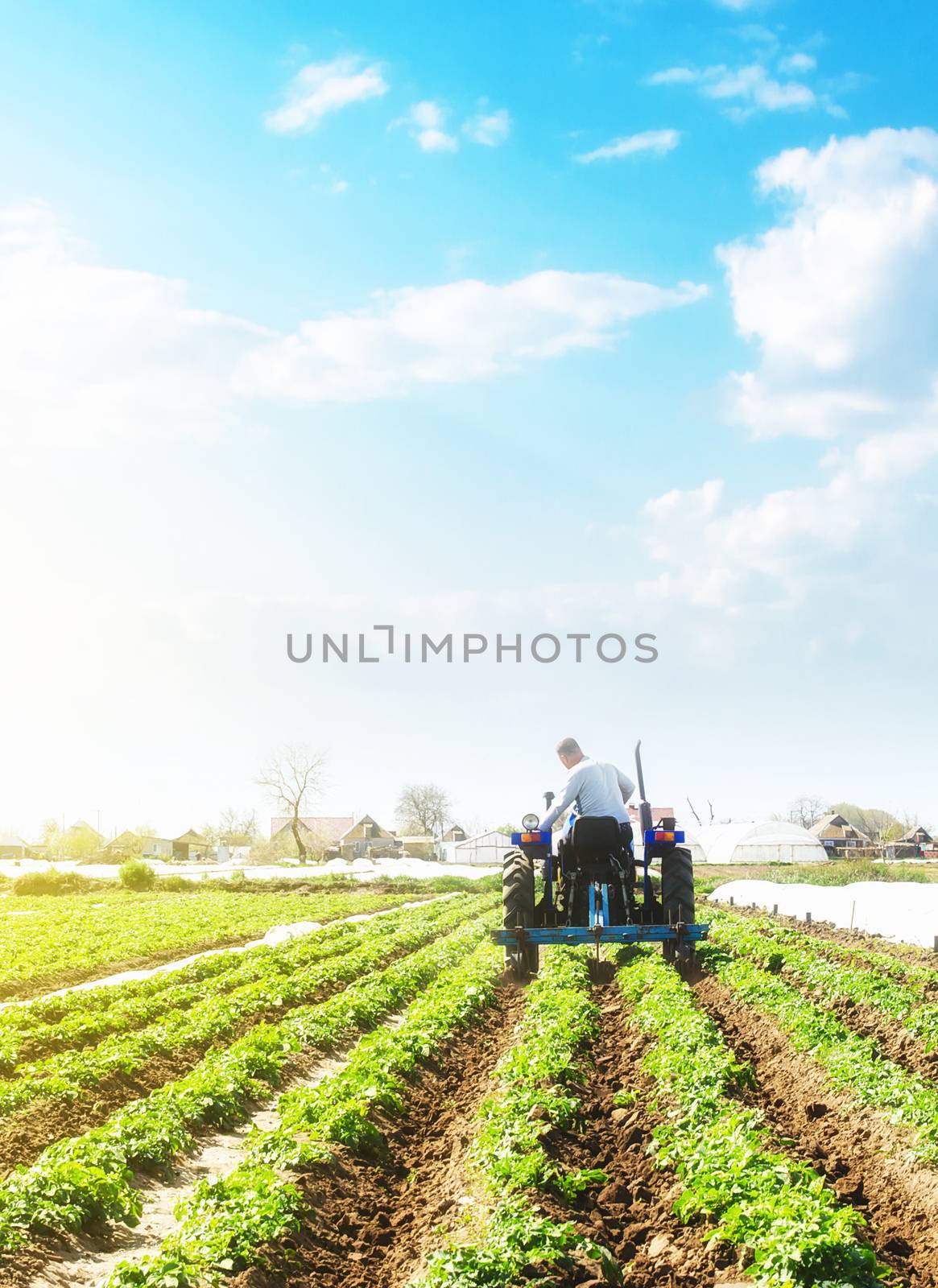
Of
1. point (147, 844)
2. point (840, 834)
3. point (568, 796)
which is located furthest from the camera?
point (147, 844)

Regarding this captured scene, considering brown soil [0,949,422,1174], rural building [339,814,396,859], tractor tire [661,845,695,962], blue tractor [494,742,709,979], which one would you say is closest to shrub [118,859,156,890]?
blue tractor [494,742,709,979]

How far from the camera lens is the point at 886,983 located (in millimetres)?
12164

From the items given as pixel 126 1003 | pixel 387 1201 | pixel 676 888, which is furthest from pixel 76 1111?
pixel 676 888

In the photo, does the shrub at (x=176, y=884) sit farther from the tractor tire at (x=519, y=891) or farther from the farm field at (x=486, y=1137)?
the tractor tire at (x=519, y=891)

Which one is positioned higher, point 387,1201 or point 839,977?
point 839,977

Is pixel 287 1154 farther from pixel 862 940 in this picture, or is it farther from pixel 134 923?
pixel 134 923

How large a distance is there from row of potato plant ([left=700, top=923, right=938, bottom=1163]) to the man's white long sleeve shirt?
9.26ft

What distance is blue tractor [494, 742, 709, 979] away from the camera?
12.4 metres

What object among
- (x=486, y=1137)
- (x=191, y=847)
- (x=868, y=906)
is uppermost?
(x=486, y=1137)

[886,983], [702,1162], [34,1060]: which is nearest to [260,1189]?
[702,1162]

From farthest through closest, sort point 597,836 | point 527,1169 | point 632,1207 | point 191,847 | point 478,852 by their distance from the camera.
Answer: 1. point 191,847
2. point 478,852
3. point 597,836
4. point 632,1207
5. point 527,1169

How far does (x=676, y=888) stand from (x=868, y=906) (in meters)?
11.9

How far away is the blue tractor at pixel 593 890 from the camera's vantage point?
1239cm

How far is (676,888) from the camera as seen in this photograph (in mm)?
13500
